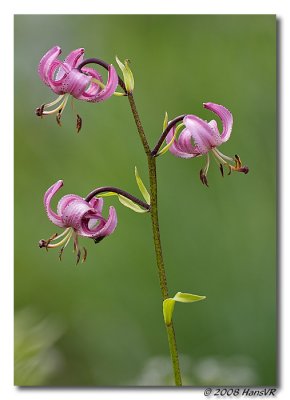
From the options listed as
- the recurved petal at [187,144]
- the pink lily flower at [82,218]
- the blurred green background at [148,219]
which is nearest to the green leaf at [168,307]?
the pink lily flower at [82,218]

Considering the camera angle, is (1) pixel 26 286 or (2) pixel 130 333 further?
(2) pixel 130 333

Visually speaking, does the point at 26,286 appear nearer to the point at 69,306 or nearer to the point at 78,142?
the point at 69,306

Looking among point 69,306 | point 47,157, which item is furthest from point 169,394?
point 47,157

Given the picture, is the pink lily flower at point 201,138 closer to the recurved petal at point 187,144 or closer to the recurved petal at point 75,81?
the recurved petal at point 187,144

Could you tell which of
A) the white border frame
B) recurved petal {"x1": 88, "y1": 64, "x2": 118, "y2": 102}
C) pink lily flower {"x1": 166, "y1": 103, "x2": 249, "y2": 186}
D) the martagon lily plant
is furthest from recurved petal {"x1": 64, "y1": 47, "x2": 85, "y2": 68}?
the white border frame
